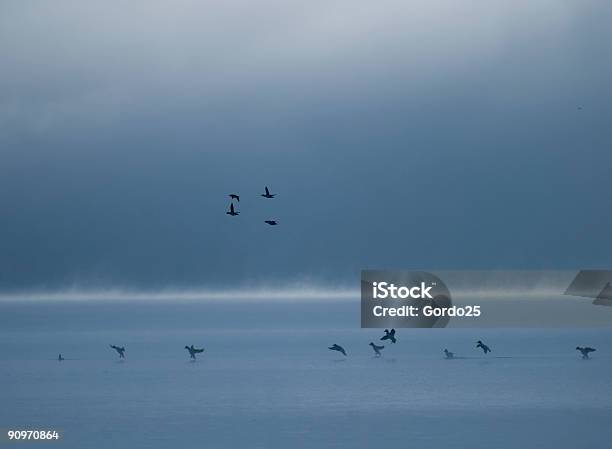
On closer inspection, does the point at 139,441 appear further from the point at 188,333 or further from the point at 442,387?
the point at 188,333

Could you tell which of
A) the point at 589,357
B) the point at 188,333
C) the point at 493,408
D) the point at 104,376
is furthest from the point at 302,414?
the point at 188,333

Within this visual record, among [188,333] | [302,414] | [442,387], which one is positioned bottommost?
[302,414]

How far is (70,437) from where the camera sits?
158 ft

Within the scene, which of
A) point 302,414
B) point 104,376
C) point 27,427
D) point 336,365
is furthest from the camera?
point 336,365

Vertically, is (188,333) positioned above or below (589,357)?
above

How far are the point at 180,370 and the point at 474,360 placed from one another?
23106 millimetres

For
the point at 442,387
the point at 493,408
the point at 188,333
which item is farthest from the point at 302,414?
the point at 188,333

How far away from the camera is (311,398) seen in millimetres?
62312

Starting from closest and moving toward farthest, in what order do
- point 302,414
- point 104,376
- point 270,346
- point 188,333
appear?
point 302,414 < point 104,376 < point 270,346 < point 188,333

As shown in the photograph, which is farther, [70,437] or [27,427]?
[27,427]

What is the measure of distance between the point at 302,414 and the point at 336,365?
31.2 metres

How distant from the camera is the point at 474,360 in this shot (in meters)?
89.6

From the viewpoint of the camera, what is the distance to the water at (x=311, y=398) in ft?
158

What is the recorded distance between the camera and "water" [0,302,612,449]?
48.3 metres
